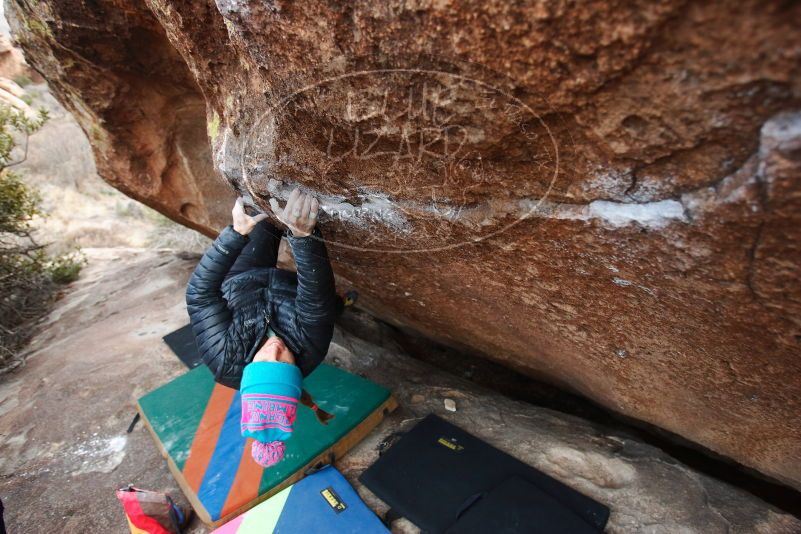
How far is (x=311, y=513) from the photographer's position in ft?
7.14

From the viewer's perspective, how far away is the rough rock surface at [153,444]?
204cm

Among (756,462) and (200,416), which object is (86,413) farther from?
(756,462)

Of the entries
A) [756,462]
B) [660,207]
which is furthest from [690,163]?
[756,462]

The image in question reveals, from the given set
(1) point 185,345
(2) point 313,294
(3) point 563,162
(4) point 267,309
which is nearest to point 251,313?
(4) point 267,309

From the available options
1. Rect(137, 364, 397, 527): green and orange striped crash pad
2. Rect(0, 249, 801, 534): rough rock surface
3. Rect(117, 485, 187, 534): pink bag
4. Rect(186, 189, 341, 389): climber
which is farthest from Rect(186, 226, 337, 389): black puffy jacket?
Rect(0, 249, 801, 534): rough rock surface

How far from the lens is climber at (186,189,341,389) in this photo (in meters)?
2.00

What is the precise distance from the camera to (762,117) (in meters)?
0.87

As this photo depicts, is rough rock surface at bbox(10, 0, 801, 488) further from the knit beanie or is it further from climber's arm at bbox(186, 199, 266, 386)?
the knit beanie

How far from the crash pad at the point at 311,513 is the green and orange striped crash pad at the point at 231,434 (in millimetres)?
93

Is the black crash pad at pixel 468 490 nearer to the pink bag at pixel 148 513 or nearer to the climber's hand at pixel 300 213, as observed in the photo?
the pink bag at pixel 148 513

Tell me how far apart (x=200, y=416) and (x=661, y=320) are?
2758mm

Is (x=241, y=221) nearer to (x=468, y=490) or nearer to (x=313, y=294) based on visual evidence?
(x=313, y=294)

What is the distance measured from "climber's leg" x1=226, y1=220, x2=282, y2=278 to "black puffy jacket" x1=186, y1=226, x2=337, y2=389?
1.21 ft

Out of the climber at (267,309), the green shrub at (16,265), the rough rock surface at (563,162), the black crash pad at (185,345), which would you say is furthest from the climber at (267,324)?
the green shrub at (16,265)
